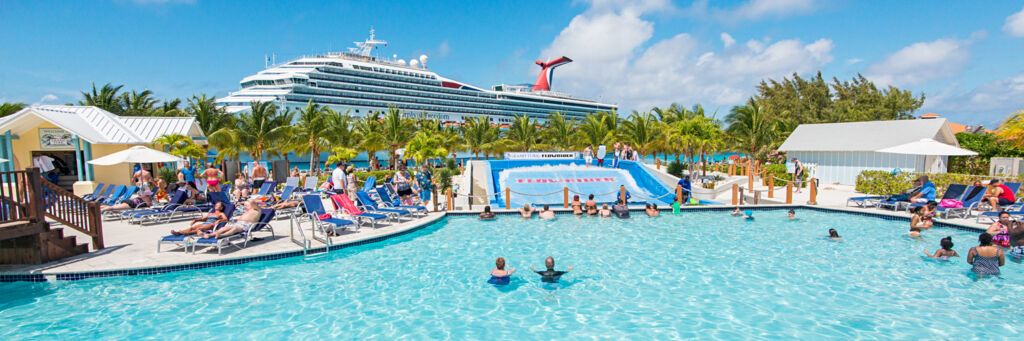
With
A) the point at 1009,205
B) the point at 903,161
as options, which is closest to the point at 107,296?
the point at 1009,205

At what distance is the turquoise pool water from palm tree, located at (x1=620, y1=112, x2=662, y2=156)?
17.1m

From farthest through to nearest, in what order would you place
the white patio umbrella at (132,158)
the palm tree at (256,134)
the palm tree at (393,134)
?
the palm tree at (393,134) < the palm tree at (256,134) < the white patio umbrella at (132,158)

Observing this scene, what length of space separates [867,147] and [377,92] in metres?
52.9

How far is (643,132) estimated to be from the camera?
25.8 meters

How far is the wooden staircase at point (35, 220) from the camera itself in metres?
6.36

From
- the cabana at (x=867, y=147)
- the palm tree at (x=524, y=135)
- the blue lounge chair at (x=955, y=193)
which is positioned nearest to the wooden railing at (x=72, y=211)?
the blue lounge chair at (x=955, y=193)

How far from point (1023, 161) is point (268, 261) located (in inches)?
889

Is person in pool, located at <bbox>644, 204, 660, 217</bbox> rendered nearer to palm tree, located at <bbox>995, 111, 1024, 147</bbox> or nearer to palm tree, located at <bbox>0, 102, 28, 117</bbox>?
palm tree, located at <bbox>995, 111, 1024, 147</bbox>

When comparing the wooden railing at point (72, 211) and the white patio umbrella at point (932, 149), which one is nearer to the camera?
the wooden railing at point (72, 211)

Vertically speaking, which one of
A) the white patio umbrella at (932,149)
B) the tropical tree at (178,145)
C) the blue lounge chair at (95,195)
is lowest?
the blue lounge chair at (95,195)

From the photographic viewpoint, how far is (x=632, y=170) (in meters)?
21.8

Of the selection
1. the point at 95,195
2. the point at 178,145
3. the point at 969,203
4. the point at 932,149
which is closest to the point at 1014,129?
the point at 932,149

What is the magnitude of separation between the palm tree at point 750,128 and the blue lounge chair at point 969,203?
47.6 feet

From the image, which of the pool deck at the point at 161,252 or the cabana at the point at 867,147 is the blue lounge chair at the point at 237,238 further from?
the cabana at the point at 867,147
